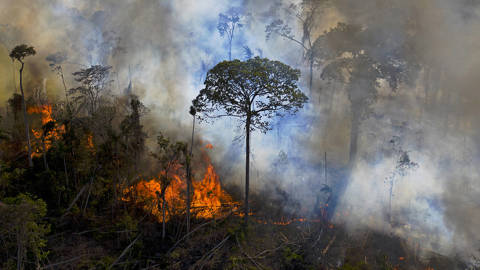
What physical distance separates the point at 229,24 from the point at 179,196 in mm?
16734

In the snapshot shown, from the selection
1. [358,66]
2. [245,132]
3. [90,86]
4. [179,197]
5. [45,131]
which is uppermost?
[358,66]

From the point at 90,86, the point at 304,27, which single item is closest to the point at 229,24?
the point at 304,27


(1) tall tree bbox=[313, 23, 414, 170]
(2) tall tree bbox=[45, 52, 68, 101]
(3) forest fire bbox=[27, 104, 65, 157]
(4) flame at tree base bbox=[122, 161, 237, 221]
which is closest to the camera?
(4) flame at tree base bbox=[122, 161, 237, 221]

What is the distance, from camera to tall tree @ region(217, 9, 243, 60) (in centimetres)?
2689

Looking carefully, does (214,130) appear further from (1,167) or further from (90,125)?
(1,167)

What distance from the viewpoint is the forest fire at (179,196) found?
18.0 meters

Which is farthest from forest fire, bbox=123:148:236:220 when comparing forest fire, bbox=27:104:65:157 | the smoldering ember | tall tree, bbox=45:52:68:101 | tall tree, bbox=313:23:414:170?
tall tree, bbox=45:52:68:101

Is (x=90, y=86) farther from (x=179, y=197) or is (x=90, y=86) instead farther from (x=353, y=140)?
(x=353, y=140)

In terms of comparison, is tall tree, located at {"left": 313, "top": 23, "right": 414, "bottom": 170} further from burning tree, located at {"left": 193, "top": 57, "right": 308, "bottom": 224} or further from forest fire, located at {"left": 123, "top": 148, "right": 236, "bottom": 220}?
forest fire, located at {"left": 123, "top": 148, "right": 236, "bottom": 220}

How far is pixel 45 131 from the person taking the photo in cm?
1862

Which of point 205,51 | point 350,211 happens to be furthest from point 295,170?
point 205,51

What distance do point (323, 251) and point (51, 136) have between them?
797 inches

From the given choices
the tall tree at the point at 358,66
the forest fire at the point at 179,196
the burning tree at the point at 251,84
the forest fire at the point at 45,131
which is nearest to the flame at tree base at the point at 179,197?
the forest fire at the point at 179,196

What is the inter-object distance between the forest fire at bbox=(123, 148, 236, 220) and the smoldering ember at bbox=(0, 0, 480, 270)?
0.42 ft
